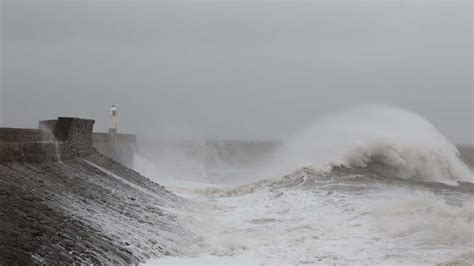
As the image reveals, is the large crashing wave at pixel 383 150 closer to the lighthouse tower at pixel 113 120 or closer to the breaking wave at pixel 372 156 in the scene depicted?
the breaking wave at pixel 372 156

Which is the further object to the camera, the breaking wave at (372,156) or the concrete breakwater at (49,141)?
the breaking wave at (372,156)

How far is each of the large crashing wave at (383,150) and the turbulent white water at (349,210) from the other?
0.04m

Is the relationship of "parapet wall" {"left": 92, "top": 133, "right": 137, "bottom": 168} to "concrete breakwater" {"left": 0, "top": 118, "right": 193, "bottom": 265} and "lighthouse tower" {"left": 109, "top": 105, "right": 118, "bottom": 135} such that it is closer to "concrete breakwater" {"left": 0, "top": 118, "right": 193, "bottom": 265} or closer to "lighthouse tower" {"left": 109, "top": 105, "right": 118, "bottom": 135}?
"lighthouse tower" {"left": 109, "top": 105, "right": 118, "bottom": 135}

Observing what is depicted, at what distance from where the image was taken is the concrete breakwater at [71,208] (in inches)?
217

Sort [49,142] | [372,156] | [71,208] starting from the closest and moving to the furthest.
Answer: [71,208] < [49,142] < [372,156]

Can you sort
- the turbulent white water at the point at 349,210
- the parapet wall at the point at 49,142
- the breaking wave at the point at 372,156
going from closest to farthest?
1. the turbulent white water at the point at 349,210
2. the parapet wall at the point at 49,142
3. the breaking wave at the point at 372,156

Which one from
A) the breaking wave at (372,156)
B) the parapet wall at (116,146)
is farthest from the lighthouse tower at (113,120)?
the breaking wave at (372,156)

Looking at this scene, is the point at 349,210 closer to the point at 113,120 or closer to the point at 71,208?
the point at 71,208

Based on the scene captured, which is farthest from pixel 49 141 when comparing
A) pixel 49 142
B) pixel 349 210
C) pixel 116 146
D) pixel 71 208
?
pixel 116 146

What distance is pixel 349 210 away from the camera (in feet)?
31.4

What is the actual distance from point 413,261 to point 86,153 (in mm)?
8078

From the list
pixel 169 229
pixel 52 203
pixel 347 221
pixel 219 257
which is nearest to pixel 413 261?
pixel 219 257

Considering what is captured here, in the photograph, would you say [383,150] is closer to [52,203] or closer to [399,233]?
[399,233]

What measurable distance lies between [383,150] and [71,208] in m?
13.6
